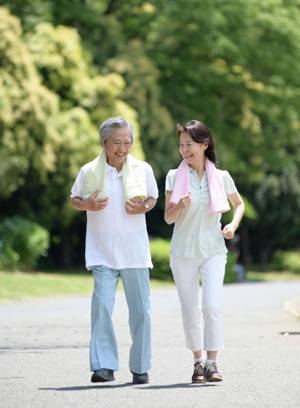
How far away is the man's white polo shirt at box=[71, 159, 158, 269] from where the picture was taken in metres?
5.58

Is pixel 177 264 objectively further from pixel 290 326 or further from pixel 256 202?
pixel 256 202

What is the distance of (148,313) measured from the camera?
5.64 meters

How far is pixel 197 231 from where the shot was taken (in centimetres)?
563

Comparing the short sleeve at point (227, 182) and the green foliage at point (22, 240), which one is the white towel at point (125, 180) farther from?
the green foliage at point (22, 240)

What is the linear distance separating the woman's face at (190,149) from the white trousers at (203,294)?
756 mm

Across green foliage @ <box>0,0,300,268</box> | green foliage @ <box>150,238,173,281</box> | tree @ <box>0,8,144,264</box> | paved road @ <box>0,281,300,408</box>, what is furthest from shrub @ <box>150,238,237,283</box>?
paved road @ <box>0,281,300,408</box>

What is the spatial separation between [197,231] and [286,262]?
31.2m

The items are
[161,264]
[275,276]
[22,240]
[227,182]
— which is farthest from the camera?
[275,276]

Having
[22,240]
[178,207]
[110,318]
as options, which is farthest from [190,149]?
[22,240]

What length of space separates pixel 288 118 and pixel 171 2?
6.73 meters

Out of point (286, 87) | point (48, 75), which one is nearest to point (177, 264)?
point (48, 75)

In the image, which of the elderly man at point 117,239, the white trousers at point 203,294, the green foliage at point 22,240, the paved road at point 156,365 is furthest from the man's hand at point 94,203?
the green foliage at point 22,240

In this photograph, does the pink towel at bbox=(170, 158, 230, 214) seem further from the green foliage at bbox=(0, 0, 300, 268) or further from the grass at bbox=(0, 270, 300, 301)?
the green foliage at bbox=(0, 0, 300, 268)

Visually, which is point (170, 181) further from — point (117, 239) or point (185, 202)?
point (117, 239)
